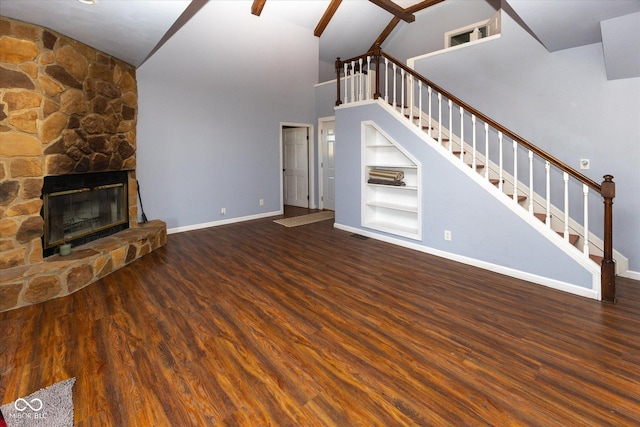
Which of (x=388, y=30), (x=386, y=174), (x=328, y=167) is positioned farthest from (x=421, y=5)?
(x=386, y=174)

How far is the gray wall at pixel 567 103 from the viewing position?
3.32m

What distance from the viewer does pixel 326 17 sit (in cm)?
658

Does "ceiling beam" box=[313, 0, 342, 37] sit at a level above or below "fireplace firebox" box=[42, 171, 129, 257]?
above

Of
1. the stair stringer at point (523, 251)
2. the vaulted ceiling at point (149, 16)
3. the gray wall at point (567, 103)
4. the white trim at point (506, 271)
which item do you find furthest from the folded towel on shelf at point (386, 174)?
the vaulted ceiling at point (149, 16)

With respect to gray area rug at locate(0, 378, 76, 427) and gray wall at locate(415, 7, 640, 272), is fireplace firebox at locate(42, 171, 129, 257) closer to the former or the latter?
gray area rug at locate(0, 378, 76, 427)

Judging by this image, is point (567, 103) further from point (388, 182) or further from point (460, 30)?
point (460, 30)

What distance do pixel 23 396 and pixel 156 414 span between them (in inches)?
30.0

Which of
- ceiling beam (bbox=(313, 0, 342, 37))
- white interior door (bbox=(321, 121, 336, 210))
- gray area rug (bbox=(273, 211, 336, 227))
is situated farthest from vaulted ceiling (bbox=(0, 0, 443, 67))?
gray area rug (bbox=(273, 211, 336, 227))

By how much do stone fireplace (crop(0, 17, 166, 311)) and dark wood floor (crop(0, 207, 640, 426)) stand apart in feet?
0.89

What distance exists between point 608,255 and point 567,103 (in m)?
1.84

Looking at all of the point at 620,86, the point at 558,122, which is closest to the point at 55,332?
the point at 558,122

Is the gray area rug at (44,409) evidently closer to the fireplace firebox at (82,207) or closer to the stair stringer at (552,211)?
the fireplace firebox at (82,207)

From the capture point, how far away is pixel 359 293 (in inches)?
119

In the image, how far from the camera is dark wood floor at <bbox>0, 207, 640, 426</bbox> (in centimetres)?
164
